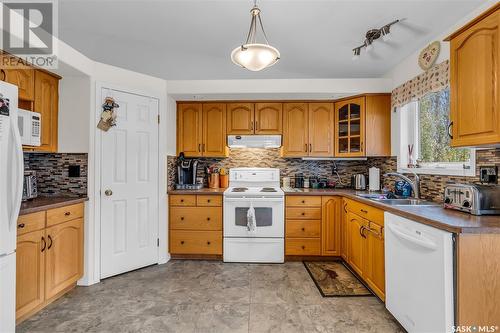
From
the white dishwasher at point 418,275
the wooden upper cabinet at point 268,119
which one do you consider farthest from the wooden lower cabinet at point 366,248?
the wooden upper cabinet at point 268,119

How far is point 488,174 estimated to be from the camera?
180 cm

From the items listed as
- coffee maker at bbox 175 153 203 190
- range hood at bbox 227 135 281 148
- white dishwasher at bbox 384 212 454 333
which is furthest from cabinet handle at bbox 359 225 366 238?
coffee maker at bbox 175 153 203 190

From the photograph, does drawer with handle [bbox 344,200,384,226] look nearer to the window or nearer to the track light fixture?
the window

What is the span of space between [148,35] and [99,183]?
151cm

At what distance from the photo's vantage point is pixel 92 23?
2.03 m

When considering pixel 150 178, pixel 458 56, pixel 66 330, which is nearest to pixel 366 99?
pixel 458 56

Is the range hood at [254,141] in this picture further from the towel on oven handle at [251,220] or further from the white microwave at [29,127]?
the white microwave at [29,127]

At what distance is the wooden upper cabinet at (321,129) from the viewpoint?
11.3 feet

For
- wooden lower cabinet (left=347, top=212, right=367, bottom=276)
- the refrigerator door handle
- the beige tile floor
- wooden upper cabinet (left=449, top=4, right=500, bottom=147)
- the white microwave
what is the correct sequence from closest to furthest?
wooden upper cabinet (left=449, top=4, right=500, bottom=147) < the refrigerator door handle < the beige tile floor < the white microwave < wooden lower cabinet (left=347, top=212, right=367, bottom=276)

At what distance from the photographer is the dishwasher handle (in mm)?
1451

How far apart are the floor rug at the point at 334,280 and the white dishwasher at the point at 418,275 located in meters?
0.43

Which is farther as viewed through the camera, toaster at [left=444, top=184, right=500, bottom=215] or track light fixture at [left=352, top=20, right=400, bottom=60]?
track light fixture at [left=352, top=20, right=400, bottom=60]

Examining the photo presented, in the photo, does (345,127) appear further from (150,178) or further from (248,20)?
(150,178)

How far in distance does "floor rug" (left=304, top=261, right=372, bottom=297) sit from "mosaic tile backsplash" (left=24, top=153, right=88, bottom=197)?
2.55 meters
